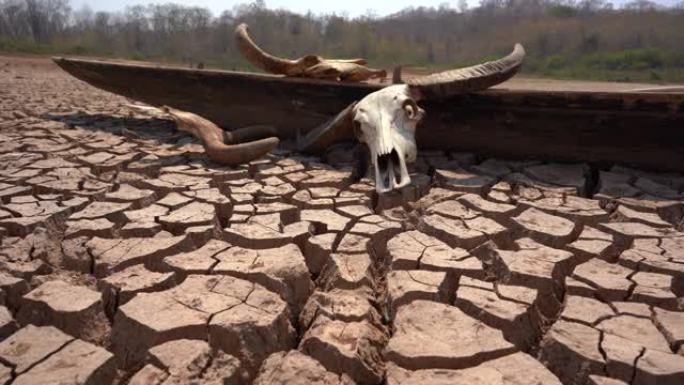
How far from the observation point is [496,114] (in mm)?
3553

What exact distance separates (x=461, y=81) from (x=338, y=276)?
197 cm

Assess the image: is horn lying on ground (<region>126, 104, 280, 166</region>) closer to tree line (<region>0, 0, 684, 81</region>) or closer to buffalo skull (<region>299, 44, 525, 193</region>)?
buffalo skull (<region>299, 44, 525, 193</region>)

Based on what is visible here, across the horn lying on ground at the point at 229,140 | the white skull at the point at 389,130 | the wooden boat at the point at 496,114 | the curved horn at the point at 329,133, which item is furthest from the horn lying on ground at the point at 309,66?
the white skull at the point at 389,130

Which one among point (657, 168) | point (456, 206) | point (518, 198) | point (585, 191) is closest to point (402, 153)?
point (456, 206)

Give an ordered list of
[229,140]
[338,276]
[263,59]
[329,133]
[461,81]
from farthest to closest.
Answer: [263,59] → [229,140] → [329,133] → [461,81] → [338,276]

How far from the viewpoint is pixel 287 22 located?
115 ft

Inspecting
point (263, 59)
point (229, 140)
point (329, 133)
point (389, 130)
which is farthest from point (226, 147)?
point (389, 130)

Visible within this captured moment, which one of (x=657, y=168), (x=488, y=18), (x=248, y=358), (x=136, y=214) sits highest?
(x=488, y=18)

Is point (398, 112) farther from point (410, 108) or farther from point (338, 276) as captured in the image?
point (338, 276)

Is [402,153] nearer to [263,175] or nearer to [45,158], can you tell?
[263,175]

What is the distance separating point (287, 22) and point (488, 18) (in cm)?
1542

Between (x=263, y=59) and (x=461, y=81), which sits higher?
(x=263, y=59)

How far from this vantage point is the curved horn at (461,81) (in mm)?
3357

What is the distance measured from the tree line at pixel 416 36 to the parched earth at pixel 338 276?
54.1 feet
